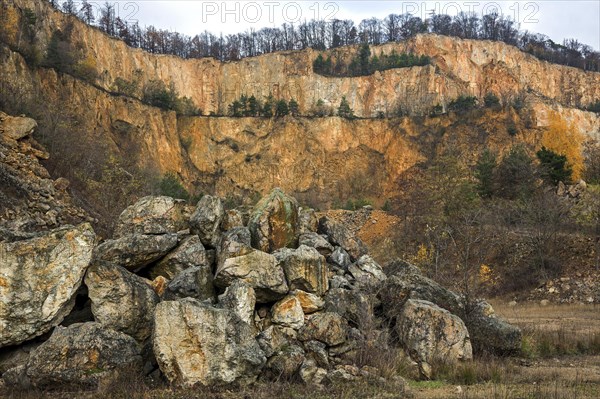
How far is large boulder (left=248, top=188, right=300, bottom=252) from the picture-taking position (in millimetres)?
11578

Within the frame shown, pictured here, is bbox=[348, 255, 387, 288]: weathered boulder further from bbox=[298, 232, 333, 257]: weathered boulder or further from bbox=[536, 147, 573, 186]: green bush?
bbox=[536, 147, 573, 186]: green bush

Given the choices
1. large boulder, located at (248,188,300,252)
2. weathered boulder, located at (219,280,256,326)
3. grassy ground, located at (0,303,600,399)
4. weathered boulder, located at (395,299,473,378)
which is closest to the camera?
grassy ground, located at (0,303,600,399)

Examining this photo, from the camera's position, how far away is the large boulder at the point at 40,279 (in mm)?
8062

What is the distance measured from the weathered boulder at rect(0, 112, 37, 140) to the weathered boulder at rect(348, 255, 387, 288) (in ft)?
53.6

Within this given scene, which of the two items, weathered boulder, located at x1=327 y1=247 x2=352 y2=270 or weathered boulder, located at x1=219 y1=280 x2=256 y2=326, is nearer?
weathered boulder, located at x1=219 y1=280 x2=256 y2=326

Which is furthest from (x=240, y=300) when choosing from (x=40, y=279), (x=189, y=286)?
(x=40, y=279)

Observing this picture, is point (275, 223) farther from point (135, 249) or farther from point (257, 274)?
point (135, 249)

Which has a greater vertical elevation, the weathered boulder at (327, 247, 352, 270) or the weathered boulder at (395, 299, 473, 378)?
the weathered boulder at (327, 247, 352, 270)

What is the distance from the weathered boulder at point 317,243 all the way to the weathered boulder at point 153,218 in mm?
2911

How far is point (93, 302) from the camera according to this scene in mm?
8508

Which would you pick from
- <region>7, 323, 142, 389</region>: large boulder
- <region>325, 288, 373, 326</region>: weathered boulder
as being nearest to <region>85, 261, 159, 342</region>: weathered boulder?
<region>7, 323, 142, 389</region>: large boulder

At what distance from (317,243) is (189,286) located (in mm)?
4066

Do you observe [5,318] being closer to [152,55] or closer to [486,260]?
[486,260]

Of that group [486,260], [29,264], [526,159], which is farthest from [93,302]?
[526,159]
